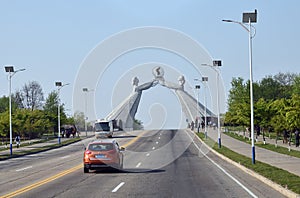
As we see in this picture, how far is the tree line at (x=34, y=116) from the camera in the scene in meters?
79.0

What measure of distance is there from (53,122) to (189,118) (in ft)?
134

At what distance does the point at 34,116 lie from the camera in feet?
275

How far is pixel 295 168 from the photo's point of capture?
26.8m

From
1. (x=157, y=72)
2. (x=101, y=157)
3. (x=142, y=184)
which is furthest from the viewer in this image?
(x=157, y=72)

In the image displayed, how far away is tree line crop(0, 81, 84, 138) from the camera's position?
259 feet

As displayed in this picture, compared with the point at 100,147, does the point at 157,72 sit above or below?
above

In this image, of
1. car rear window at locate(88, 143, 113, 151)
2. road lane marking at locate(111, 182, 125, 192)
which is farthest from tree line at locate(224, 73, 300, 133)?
road lane marking at locate(111, 182, 125, 192)

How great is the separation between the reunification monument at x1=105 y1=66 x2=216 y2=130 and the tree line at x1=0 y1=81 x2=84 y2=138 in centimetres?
1035

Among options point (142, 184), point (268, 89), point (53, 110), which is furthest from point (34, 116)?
point (142, 184)

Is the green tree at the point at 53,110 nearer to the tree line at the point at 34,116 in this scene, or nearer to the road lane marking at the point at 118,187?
the tree line at the point at 34,116

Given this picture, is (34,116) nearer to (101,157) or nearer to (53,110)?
(53,110)

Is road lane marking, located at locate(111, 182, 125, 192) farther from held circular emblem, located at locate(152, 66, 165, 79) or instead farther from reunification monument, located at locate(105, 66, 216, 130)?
held circular emblem, located at locate(152, 66, 165, 79)

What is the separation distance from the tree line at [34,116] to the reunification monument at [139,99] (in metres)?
10.3

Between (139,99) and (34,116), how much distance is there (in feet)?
127
